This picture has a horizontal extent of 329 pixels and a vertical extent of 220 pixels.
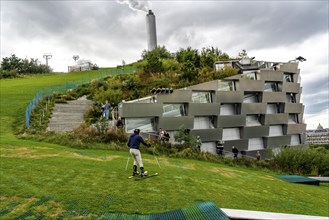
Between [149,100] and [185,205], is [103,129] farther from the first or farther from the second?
[185,205]

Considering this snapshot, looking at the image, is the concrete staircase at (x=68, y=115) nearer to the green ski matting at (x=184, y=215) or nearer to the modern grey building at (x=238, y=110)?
the modern grey building at (x=238, y=110)

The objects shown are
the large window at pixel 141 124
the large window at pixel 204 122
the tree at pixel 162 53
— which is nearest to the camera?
the large window at pixel 141 124

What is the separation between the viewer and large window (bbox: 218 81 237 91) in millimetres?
29383

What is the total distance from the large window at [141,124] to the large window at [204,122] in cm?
467

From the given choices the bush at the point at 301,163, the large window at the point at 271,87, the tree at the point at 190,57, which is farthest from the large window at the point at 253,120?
the bush at the point at 301,163

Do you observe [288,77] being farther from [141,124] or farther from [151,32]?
[151,32]

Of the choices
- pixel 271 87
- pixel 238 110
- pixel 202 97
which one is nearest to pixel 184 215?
pixel 202 97

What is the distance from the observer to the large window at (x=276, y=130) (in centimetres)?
3454

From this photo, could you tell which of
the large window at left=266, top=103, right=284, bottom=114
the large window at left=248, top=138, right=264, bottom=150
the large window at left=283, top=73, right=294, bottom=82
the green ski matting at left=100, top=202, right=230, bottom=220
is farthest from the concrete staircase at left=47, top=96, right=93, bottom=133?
the large window at left=283, top=73, right=294, bottom=82

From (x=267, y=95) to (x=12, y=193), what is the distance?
29403mm

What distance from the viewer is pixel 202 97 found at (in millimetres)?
28125

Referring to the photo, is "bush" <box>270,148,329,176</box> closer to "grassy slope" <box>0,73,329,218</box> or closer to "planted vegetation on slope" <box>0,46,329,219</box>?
"planted vegetation on slope" <box>0,46,329,219</box>

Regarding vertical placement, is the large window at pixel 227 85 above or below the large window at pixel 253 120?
above

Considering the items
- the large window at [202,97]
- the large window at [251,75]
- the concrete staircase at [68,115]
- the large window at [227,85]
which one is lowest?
the concrete staircase at [68,115]
